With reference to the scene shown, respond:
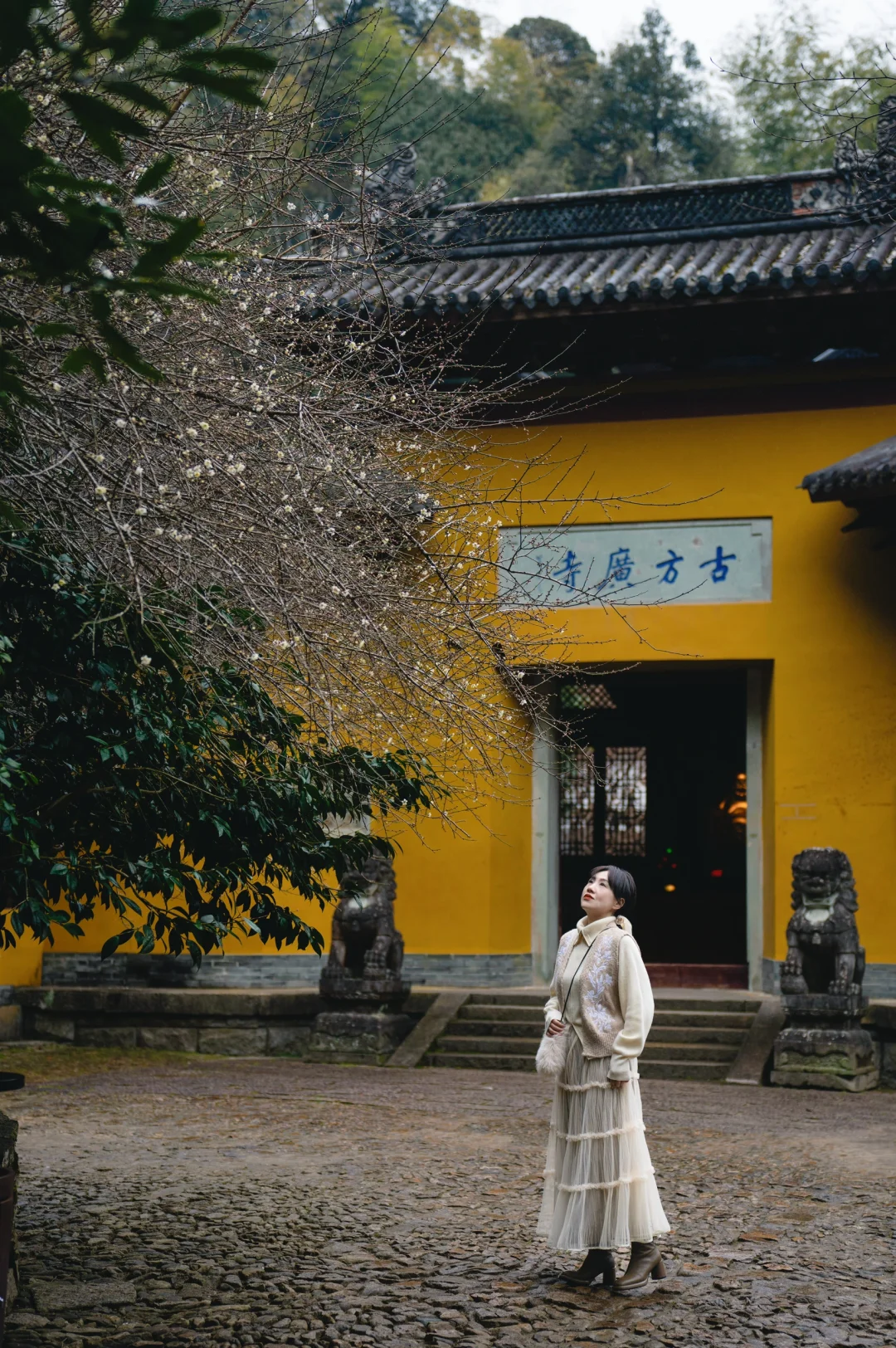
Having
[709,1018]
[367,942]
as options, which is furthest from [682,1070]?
[367,942]

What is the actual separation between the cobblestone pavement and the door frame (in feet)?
9.11

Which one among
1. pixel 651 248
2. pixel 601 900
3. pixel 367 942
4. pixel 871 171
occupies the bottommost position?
pixel 367 942

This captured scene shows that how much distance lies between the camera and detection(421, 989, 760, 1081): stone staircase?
34.1 ft

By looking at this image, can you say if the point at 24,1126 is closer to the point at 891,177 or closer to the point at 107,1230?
the point at 107,1230

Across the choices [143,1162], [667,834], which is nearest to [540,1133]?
[143,1162]

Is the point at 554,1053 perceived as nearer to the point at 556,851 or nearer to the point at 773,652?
the point at 773,652

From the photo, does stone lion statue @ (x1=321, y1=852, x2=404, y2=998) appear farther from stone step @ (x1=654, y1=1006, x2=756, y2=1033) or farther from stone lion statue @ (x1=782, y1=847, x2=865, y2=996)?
stone lion statue @ (x1=782, y1=847, x2=865, y2=996)

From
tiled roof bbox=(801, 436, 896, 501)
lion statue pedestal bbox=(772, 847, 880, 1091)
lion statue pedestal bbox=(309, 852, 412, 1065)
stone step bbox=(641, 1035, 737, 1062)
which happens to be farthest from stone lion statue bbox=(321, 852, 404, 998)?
tiled roof bbox=(801, 436, 896, 501)

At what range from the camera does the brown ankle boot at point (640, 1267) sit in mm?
4637

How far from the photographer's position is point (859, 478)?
33.7 feet

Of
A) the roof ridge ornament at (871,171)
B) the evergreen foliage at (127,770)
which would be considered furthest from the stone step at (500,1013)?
the evergreen foliage at (127,770)

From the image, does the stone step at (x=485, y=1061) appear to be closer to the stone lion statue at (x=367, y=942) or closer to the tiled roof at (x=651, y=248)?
the stone lion statue at (x=367, y=942)

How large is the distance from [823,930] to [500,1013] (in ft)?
9.40

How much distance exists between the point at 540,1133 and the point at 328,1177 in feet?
5.74
